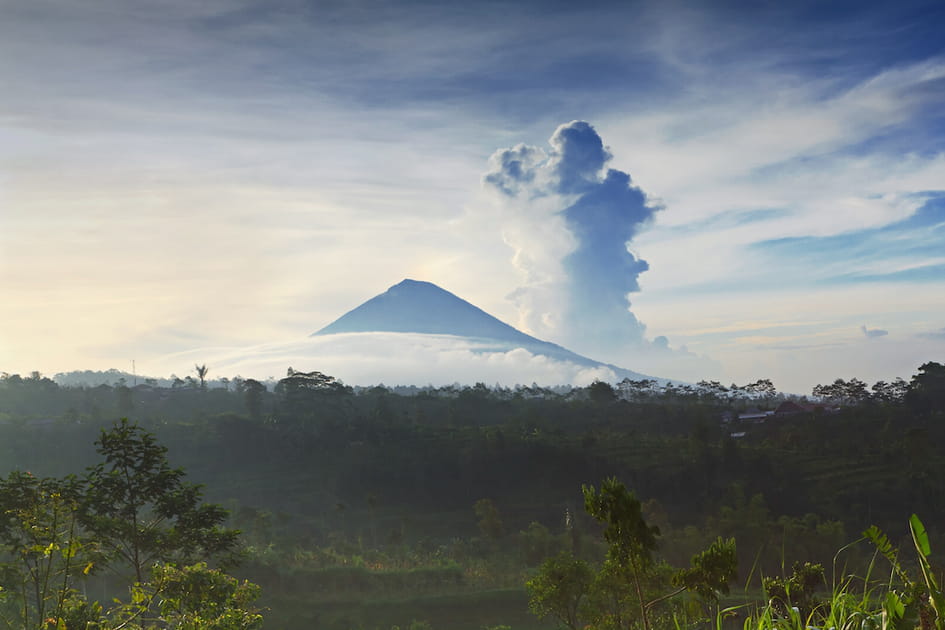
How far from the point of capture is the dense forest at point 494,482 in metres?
25.2

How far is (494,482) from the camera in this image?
157 ft

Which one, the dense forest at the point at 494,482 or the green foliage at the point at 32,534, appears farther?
the dense forest at the point at 494,482

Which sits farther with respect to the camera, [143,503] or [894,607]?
[143,503]

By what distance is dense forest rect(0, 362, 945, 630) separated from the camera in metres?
25.2

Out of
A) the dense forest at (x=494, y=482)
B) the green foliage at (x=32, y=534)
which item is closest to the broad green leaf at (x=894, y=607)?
the green foliage at (x=32, y=534)

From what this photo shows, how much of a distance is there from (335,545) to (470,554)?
6.40 metres

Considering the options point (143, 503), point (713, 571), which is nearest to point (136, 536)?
point (143, 503)

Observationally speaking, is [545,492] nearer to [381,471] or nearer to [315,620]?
[381,471]

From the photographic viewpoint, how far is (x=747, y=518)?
31.8m

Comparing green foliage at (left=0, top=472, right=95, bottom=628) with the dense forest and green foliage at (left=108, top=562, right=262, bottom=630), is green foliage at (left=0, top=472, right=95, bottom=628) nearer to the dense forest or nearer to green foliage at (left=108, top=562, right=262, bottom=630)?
green foliage at (left=108, top=562, right=262, bottom=630)

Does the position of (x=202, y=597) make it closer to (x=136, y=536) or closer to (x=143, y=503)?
(x=143, y=503)

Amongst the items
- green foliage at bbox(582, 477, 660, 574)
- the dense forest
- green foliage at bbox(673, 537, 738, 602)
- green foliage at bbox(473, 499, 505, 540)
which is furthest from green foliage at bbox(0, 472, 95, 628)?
green foliage at bbox(473, 499, 505, 540)

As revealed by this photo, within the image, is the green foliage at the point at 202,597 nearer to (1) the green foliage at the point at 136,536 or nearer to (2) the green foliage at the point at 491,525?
(1) the green foliage at the point at 136,536

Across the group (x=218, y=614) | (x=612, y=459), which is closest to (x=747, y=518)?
(x=612, y=459)
